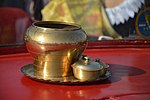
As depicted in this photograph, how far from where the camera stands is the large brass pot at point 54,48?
3.42 ft

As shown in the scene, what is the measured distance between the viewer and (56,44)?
40.9 inches

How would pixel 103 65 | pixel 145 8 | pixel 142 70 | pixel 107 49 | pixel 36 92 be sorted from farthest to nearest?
1. pixel 145 8
2. pixel 107 49
3. pixel 142 70
4. pixel 103 65
5. pixel 36 92

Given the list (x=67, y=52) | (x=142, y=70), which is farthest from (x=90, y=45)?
(x=67, y=52)

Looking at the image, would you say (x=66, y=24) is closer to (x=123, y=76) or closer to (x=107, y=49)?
(x=123, y=76)

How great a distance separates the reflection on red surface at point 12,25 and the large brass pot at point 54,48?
1257 mm

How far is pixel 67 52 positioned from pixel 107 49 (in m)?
0.50

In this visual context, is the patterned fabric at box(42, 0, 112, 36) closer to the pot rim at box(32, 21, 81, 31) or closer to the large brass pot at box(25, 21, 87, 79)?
the pot rim at box(32, 21, 81, 31)

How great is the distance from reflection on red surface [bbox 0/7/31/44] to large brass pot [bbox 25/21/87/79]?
1.26 meters

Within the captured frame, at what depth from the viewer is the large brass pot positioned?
1044 millimetres

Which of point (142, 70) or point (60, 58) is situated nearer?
point (60, 58)

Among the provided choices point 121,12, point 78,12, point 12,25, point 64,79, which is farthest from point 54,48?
point 121,12

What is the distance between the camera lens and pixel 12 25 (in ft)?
7.84

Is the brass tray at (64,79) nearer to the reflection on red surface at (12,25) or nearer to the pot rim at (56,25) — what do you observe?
the pot rim at (56,25)

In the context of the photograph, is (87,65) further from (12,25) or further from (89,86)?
(12,25)
